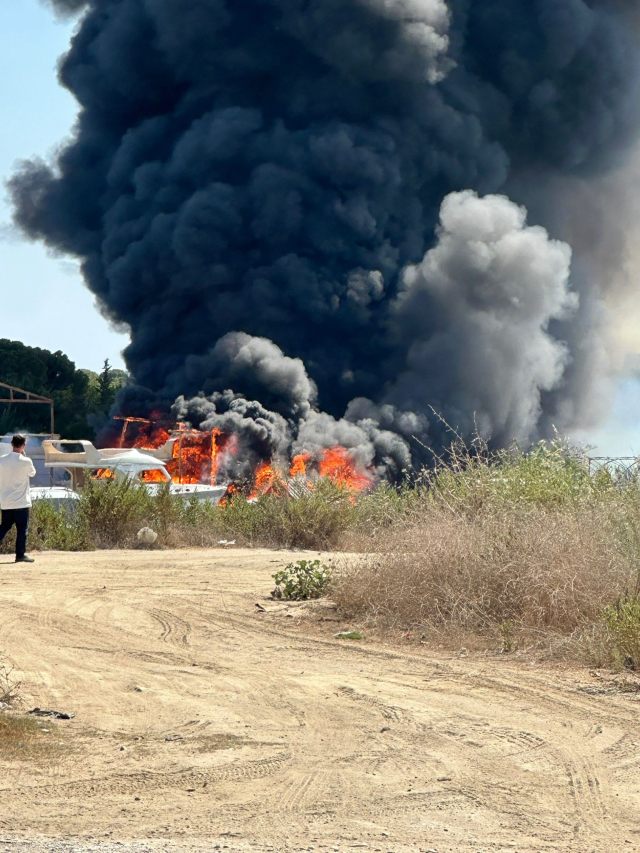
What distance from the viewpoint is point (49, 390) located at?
52.0m

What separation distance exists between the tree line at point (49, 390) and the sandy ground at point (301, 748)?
1480 inches

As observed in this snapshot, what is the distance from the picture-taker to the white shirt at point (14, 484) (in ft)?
42.0

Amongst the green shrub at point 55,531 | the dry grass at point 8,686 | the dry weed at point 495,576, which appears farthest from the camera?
the green shrub at point 55,531

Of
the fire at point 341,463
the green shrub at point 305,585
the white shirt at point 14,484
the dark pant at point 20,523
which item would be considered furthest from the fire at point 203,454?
the green shrub at point 305,585

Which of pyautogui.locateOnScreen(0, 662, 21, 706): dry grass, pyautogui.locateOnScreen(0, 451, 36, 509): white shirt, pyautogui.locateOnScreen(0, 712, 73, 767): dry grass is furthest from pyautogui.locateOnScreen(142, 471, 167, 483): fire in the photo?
pyautogui.locateOnScreen(0, 712, 73, 767): dry grass

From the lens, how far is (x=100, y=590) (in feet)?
34.9

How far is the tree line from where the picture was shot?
4650 centimetres

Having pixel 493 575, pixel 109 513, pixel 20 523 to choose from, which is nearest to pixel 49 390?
pixel 109 513

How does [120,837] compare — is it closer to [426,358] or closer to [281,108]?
[426,358]

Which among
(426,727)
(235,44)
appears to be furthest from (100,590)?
(235,44)

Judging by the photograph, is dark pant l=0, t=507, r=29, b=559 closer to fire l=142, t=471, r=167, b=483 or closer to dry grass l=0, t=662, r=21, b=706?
dry grass l=0, t=662, r=21, b=706

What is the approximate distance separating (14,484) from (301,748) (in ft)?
27.8

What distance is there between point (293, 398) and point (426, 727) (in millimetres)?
31592

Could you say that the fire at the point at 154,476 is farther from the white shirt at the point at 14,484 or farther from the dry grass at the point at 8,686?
the dry grass at the point at 8,686
